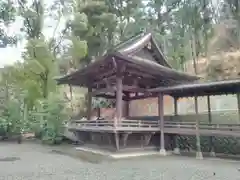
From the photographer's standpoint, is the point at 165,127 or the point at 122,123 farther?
the point at 165,127

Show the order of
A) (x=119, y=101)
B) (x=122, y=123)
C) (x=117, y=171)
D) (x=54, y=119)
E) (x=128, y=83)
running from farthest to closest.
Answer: (x=54, y=119), (x=128, y=83), (x=119, y=101), (x=122, y=123), (x=117, y=171)

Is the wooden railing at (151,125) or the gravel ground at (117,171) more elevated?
the wooden railing at (151,125)

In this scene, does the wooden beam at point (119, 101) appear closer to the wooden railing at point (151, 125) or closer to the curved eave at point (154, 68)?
the wooden railing at point (151, 125)

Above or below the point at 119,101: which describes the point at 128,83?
above

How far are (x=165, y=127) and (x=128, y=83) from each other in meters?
3.49

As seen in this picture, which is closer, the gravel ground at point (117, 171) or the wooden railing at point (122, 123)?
the gravel ground at point (117, 171)

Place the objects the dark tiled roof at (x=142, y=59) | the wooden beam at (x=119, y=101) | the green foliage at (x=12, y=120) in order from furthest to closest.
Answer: the green foliage at (x=12, y=120)
the wooden beam at (x=119, y=101)
the dark tiled roof at (x=142, y=59)

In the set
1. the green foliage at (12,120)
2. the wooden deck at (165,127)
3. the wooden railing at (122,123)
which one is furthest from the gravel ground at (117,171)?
the green foliage at (12,120)

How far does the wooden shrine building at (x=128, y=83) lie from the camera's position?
13.1m

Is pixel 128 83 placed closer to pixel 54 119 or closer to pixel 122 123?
pixel 122 123

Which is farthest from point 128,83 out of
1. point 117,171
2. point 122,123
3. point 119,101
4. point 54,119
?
point 117,171

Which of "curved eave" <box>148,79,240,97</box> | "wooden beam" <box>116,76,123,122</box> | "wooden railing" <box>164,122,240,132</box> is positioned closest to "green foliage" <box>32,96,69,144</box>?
"wooden beam" <box>116,76,123,122</box>

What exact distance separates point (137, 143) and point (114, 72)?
3.91 meters

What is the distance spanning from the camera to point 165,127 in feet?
47.2
